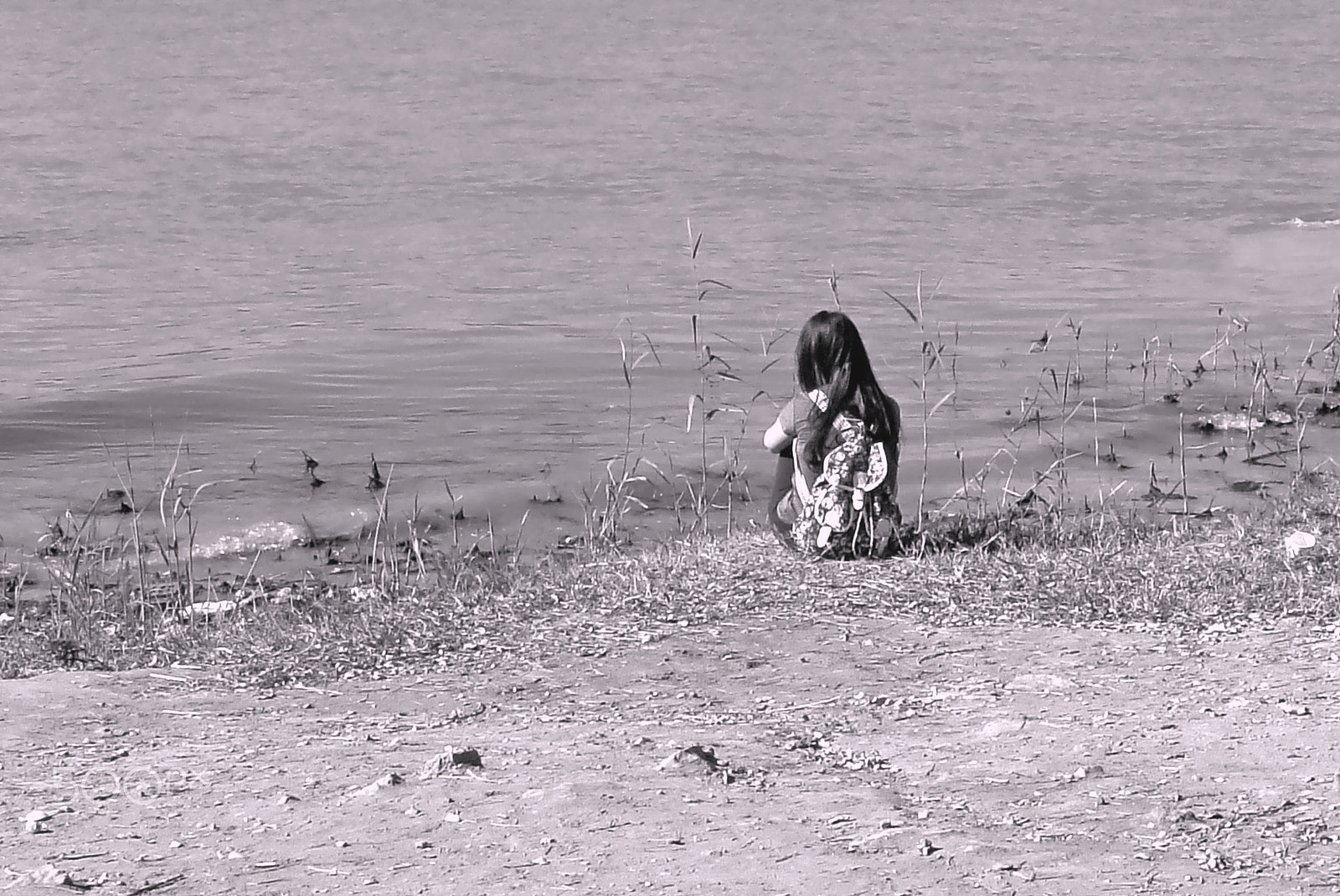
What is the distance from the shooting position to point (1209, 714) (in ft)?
14.7

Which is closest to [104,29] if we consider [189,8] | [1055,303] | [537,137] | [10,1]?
[189,8]

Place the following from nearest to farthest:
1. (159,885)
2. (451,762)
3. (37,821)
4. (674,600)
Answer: (159,885), (37,821), (451,762), (674,600)

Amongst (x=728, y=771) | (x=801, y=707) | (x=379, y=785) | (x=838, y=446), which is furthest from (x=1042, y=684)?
(x=379, y=785)

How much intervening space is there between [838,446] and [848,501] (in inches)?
8.7

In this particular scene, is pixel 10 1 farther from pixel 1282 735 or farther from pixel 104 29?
pixel 1282 735

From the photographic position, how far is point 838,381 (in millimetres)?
6316

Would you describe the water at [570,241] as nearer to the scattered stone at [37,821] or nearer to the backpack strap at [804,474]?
the backpack strap at [804,474]

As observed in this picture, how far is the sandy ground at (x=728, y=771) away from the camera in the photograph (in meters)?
3.53

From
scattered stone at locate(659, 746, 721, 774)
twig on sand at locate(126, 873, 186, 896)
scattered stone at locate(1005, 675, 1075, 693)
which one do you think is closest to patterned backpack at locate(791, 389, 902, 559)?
scattered stone at locate(1005, 675, 1075, 693)

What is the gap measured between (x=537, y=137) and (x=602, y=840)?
20.8 meters

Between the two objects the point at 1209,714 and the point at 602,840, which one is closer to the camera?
the point at 602,840

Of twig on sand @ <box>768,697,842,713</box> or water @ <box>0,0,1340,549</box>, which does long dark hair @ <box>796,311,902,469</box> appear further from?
water @ <box>0,0,1340,549</box>

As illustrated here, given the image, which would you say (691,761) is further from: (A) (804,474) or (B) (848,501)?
(A) (804,474)

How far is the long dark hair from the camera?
625cm
